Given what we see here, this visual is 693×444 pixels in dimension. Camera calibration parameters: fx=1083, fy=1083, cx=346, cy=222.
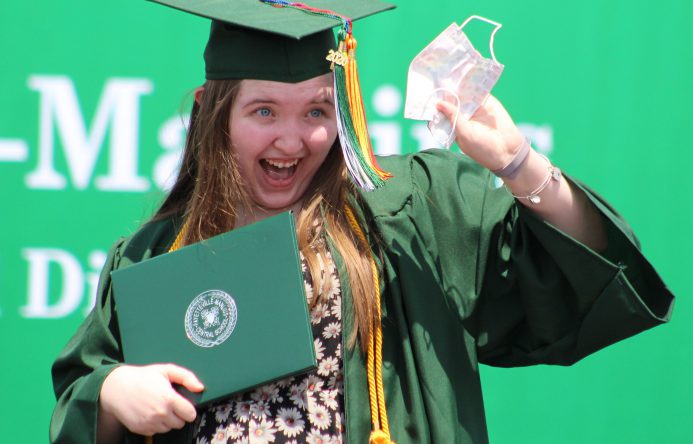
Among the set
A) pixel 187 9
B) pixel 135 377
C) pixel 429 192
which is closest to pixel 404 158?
pixel 429 192

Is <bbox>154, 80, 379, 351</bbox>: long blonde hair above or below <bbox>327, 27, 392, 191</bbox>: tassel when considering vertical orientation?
below

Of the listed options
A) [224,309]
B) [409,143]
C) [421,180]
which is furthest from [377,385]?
[409,143]

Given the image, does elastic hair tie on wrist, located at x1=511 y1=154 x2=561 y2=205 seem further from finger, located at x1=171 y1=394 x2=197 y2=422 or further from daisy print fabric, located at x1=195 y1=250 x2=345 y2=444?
finger, located at x1=171 y1=394 x2=197 y2=422

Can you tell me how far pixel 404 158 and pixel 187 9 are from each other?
0.42 metres

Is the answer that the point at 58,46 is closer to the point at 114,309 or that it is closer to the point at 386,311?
the point at 114,309

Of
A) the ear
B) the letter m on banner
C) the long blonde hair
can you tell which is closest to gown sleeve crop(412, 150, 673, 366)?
the long blonde hair

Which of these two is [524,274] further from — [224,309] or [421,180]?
[224,309]

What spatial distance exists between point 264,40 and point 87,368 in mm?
560

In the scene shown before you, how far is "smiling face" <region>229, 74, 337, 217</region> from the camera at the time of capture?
161 centimetres

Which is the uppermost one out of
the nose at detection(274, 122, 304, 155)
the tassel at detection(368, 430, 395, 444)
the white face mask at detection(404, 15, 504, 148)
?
the white face mask at detection(404, 15, 504, 148)

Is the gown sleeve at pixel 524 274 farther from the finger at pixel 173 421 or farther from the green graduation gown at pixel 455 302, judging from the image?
the finger at pixel 173 421

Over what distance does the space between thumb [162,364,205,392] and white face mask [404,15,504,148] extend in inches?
18.7

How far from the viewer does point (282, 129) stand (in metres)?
1.61

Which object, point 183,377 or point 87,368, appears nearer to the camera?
point 183,377
